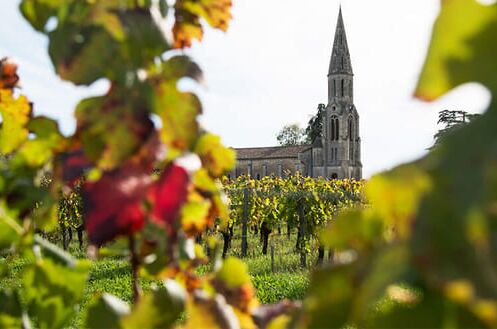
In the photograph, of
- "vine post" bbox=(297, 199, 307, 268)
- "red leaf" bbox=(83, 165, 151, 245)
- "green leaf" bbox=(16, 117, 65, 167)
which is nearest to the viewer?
"red leaf" bbox=(83, 165, 151, 245)

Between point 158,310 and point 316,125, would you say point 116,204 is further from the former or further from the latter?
point 316,125

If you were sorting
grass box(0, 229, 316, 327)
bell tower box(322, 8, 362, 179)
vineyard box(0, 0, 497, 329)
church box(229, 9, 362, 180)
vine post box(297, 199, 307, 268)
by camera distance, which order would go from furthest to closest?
bell tower box(322, 8, 362, 179), church box(229, 9, 362, 180), vine post box(297, 199, 307, 268), grass box(0, 229, 316, 327), vineyard box(0, 0, 497, 329)

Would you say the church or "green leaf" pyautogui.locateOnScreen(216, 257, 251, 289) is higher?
the church

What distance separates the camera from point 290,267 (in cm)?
1026

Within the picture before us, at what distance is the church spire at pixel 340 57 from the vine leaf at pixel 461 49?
50587 mm

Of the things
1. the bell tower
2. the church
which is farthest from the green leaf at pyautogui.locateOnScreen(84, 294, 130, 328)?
the bell tower

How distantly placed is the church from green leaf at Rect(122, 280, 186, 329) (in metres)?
47.6

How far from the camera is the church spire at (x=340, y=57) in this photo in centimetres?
4975

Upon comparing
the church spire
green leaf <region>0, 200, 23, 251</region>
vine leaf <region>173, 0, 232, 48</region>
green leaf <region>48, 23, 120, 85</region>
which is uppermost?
the church spire

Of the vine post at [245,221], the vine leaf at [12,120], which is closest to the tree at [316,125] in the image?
the vine post at [245,221]

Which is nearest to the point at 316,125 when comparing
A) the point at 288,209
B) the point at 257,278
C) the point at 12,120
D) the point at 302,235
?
the point at 288,209

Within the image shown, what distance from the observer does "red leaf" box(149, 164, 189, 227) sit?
43cm

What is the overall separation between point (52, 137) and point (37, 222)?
0.09m

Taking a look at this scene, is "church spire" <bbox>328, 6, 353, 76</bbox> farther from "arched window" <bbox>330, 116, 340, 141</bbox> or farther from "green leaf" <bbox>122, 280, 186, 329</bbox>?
"green leaf" <bbox>122, 280, 186, 329</bbox>
